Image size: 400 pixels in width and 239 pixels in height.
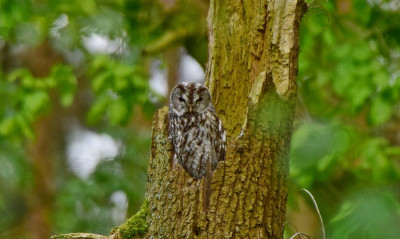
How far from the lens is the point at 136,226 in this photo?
119 inches

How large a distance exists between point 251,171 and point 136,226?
0.65 meters

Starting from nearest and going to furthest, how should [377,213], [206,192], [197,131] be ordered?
[377,213], [206,192], [197,131]

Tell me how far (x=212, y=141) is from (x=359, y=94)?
89.8 inches

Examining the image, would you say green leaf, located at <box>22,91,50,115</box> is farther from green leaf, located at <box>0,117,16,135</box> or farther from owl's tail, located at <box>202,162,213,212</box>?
owl's tail, located at <box>202,162,213,212</box>

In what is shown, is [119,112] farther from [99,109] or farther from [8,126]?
[8,126]

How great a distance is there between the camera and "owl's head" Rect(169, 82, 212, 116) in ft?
12.7

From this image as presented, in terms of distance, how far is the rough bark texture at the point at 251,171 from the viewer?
284cm

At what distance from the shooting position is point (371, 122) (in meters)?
5.54

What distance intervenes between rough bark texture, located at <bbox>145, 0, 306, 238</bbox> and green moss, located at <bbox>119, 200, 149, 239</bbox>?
0.11 ft

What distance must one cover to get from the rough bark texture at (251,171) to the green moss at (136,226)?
0.03 metres

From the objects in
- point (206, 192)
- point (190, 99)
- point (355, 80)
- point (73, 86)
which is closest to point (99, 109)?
point (73, 86)

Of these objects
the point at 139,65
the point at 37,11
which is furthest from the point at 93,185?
the point at 37,11

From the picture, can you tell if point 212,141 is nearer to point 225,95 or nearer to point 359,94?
point 225,95

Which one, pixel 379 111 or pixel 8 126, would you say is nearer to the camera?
pixel 379 111
